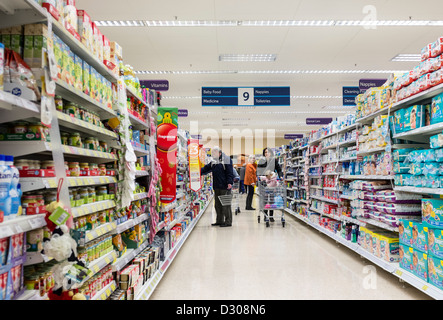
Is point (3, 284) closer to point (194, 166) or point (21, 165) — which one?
point (21, 165)

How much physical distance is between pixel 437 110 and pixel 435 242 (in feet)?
4.10

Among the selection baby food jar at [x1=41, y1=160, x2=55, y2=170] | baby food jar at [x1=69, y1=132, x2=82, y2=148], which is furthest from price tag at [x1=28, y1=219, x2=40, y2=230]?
baby food jar at [x1=69, y1=132, x2=82, y2=148]

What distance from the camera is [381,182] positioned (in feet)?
13.7

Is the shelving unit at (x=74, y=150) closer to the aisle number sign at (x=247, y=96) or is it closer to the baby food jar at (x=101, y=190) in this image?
the baby food jar at (x=101, y=190)

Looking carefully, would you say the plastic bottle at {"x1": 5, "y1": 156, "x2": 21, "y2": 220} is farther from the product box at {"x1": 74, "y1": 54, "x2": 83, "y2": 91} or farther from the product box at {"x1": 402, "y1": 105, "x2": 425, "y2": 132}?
the product box at {"x1": 402, "y1": 105, "x2": 425, "y2": 132}

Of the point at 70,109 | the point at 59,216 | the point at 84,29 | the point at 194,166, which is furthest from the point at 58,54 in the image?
the point at 194,166

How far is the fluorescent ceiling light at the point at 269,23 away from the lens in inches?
249

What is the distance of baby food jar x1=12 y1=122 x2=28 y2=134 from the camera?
5.34 feet

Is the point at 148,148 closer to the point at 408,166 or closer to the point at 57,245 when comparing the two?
the point at 57,245

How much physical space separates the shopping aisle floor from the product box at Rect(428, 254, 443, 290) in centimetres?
38

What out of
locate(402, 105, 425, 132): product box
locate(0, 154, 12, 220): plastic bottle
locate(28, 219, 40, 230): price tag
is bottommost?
locate(28, 219, 40, 230): price tag

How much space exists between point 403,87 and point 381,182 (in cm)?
132

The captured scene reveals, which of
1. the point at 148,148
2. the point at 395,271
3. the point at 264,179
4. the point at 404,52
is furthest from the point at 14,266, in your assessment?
the point at 404,52

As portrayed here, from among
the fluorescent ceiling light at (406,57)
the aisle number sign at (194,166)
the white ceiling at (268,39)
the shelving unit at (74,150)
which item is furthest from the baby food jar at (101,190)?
the fluorescent ceiling light at (406,57)
